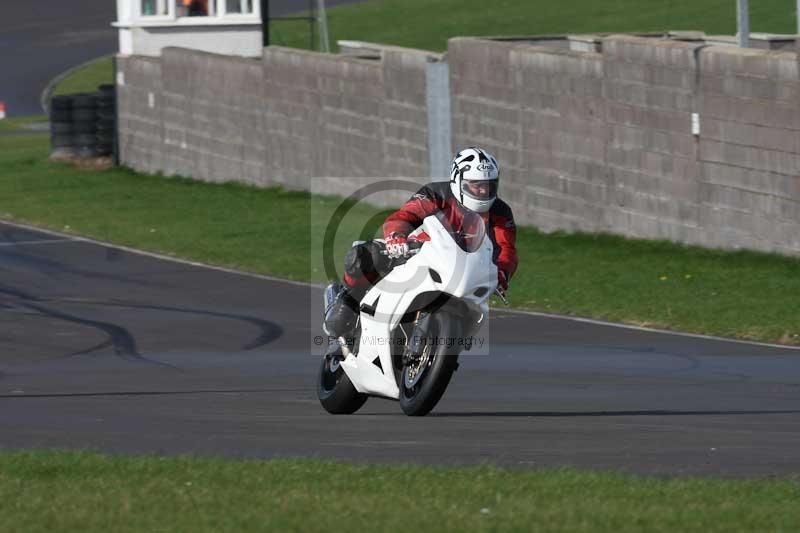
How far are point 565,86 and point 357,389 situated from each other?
1395cm

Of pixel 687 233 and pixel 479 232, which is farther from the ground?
pixel 479 232

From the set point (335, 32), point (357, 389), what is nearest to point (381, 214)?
point (357, 389)

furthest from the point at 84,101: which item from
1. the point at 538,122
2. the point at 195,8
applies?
the point at 538,122

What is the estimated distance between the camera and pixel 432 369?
10398mm

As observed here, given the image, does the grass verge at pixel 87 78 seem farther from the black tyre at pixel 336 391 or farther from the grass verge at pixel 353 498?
the grass verge at pixel 353 498

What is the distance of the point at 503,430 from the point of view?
10461 mm

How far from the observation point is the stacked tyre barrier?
3603 centimetres

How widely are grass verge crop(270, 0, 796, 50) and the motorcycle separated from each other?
149 ft

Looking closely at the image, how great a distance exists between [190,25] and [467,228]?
2745 centimetres

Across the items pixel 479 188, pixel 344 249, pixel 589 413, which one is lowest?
pixel 344 249

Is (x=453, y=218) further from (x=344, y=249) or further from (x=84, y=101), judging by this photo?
(x=84, y=101)

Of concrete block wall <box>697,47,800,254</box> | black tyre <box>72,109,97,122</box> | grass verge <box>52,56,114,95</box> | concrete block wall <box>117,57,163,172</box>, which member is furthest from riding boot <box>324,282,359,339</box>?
grass verge <box>52,56,114,95</box>

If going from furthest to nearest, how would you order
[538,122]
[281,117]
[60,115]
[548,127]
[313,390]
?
[60,115], [281,117], [538,122], [548,127], [313,390]

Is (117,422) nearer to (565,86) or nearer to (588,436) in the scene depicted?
(588,436)
